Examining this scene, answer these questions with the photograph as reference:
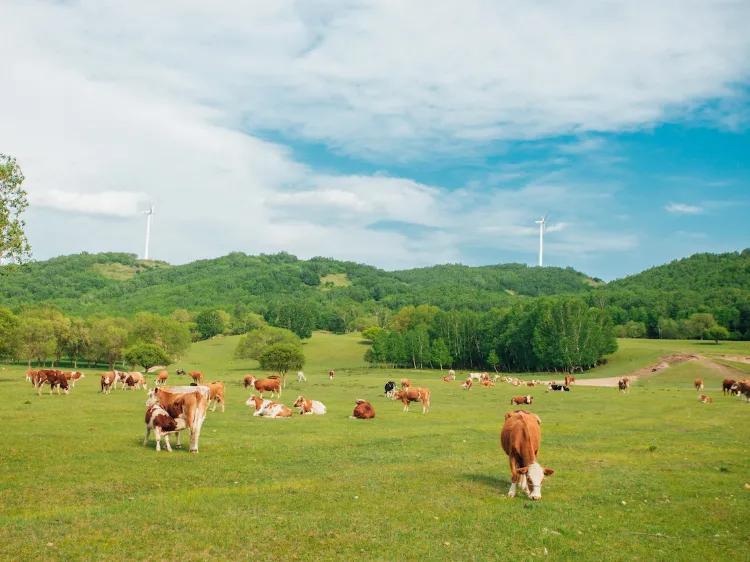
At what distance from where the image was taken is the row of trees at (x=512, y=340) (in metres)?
98.8

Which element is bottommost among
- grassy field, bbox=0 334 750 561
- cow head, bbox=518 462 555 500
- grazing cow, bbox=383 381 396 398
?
grazing cow, bbox=383 381 396 398

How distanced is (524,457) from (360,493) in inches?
163

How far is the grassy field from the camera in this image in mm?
10430

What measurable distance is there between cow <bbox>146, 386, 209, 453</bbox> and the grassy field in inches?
37.1

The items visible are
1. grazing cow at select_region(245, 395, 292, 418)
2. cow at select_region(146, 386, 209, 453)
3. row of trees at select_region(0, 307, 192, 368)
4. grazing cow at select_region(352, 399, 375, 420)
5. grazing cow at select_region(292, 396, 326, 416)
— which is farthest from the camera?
row of trees at select_region(0, 307, 192, 368)

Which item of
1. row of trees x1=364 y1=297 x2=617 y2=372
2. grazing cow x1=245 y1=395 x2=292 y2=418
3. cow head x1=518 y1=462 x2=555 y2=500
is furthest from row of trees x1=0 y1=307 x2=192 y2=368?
cow head x1=518 y1=462 x2=555 y2=500

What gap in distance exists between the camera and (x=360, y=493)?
14.1 meters

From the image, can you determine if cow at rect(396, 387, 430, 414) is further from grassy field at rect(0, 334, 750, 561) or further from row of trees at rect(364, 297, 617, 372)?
row of trees at rect(364, 297, 617, 372)

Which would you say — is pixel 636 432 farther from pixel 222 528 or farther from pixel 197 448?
pixel 222 528

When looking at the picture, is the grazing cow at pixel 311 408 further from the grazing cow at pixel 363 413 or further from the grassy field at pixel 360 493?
the grassy field at pixel 360 493

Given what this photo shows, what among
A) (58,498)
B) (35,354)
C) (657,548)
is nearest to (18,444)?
(58,498)

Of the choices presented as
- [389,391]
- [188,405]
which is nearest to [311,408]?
[188,405]

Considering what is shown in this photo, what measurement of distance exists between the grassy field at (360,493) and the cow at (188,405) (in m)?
0.94

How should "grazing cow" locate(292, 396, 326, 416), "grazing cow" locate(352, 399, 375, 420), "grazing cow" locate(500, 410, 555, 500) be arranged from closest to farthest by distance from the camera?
1. "grazing cow" locate(500, 410, 555, 500)
2. "grazing cow" locate(352, 399, 375, 420)
3. "grazing cow" locate(292, 396, 326, 416)
